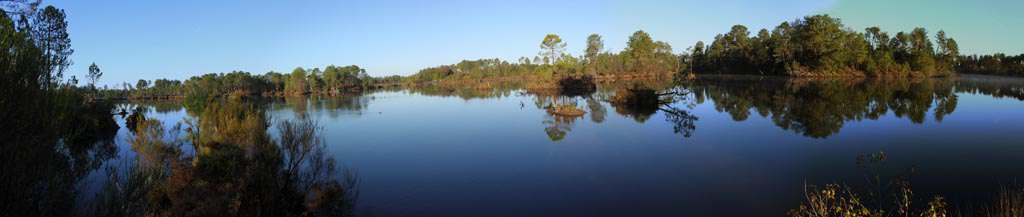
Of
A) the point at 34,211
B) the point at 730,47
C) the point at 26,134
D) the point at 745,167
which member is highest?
the point at 730,47

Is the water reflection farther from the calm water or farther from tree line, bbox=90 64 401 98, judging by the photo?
tree line, bbox=90 64 401 98

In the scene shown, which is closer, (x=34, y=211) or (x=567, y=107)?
(x=34, y=211)

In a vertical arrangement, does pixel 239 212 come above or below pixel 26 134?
below

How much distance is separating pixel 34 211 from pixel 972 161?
76.2 feet

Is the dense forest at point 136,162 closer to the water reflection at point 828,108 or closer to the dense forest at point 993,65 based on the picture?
the water reflection at point 828,108

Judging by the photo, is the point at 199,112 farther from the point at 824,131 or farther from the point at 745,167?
the point at 824,131

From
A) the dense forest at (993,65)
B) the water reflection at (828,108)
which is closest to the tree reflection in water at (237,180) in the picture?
the water reflection at (828,108)

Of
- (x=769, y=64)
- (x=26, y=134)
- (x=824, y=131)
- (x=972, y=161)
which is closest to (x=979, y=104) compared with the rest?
(x=824, y=131)

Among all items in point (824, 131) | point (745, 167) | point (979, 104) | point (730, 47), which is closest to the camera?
point (745, 167)

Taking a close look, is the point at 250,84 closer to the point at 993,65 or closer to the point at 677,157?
the point at 677,157

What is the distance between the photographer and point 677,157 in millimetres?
18953

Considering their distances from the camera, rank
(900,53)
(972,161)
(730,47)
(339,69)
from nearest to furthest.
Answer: (972,161), (900,53), (730,47), (339,69)

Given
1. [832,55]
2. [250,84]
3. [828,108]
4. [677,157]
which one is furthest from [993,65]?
[250,84]

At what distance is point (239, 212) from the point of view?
11.7m
